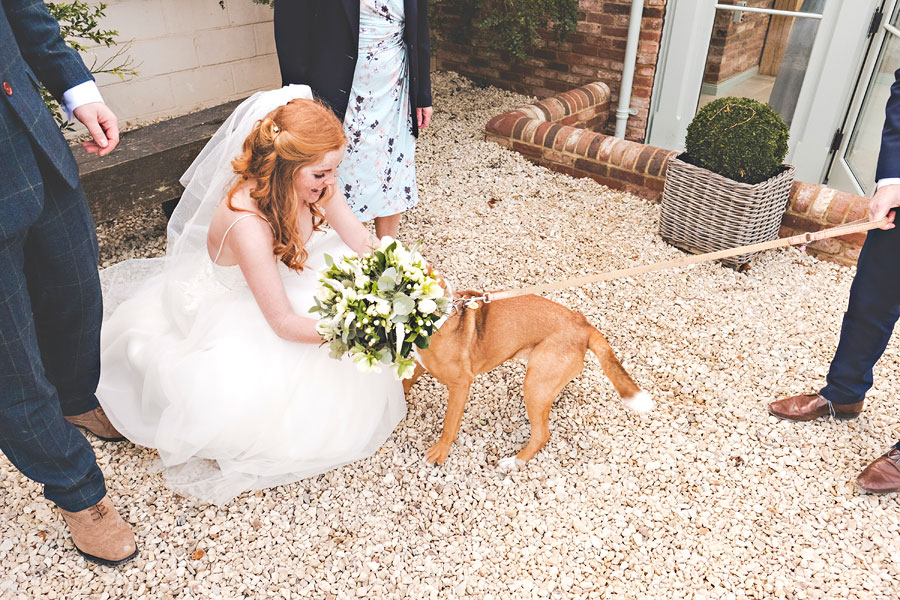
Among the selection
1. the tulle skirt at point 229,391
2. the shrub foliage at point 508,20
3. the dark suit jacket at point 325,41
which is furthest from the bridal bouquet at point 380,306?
the shrub foliage at point 508,20

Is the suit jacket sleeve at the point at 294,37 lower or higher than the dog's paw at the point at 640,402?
higher

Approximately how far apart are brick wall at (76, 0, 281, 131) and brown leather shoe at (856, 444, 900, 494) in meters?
5.66

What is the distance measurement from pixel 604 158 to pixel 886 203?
280 cm

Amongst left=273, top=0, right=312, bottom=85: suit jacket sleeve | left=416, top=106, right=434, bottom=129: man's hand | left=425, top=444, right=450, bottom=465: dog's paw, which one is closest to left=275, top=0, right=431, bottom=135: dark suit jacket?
left=273, top=0, right=312, bottom=85: suit jacket sleeve

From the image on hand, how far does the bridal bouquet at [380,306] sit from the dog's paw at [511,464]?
848mm

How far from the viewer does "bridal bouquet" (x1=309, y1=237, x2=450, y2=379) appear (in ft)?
6.39

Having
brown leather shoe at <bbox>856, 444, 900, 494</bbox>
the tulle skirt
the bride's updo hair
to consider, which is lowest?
brown leather shoe at <bbox>856, 444, 900, 494</bbox>

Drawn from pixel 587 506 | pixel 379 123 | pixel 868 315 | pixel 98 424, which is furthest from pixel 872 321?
pixel 98 424

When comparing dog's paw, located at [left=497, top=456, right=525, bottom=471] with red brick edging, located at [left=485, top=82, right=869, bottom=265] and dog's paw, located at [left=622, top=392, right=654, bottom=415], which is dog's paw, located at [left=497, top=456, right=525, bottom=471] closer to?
dog's paw, located at [left=622, top=392, right=654, bottom=415]

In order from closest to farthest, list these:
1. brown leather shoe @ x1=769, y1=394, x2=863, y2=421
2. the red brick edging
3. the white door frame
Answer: brown leather shoe @ x1=769, y1=394, x2=863, y2=421
the red brick edging
the white door frame

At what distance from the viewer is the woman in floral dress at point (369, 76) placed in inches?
119

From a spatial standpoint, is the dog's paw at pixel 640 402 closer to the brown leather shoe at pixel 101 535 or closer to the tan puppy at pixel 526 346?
the tan puppy at pixel 526 346

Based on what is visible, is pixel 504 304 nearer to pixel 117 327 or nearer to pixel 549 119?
pixel 117 327

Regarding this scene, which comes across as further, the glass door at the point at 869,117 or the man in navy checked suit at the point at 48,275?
the glass door at the point at 869,117
